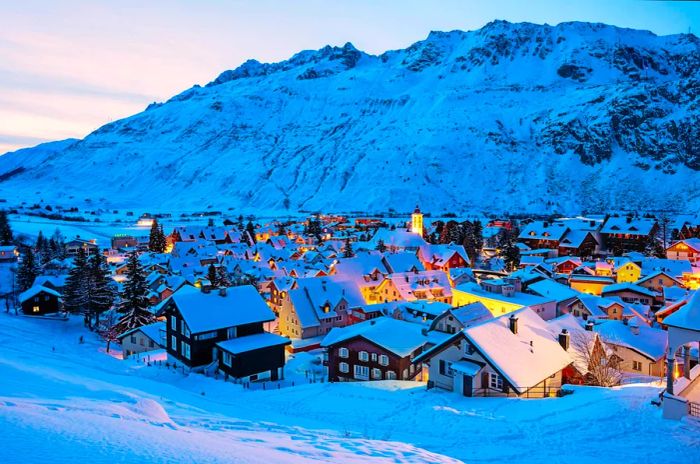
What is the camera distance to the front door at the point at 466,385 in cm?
2423

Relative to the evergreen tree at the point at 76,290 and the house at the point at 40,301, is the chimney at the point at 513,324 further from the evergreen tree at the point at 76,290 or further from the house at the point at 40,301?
the house at the point at 40,301

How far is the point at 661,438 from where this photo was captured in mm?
15055

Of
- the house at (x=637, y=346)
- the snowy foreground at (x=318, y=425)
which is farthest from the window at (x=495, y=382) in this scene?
the house at (x=637, y=346)

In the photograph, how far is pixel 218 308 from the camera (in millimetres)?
35312

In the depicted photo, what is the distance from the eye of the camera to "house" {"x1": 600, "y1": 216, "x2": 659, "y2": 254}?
98.3 meters

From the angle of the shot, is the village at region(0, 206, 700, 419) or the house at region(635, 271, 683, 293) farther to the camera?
the house at region(635, 271, 683, 293)

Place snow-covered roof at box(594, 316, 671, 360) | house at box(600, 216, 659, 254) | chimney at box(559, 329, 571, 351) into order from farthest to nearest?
1. house at box(600, 216, 659, 254)
2. snow-covered roof at box(594, 316, 671, 360)
3. chimney at box(559, 329, 571, 351)

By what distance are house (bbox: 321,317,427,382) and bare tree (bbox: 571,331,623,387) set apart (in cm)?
988

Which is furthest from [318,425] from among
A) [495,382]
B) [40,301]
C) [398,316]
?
[40,301]

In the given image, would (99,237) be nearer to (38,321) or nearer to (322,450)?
(38,321)

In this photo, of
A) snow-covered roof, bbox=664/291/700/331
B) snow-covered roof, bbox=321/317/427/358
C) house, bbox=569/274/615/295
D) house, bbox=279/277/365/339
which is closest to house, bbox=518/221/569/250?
house, bbox=569/274/615/295

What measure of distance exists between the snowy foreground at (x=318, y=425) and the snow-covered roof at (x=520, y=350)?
2.32 m

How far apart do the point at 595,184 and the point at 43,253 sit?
623ft

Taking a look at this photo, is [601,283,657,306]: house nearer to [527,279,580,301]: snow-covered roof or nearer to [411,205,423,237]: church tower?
[527,279,580,301]: snow-covered roof
